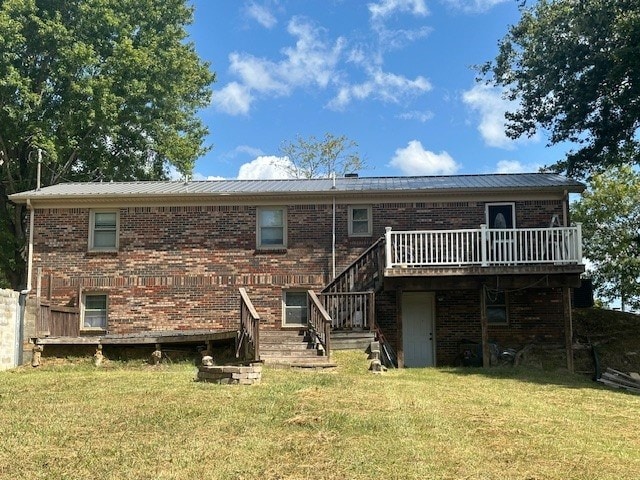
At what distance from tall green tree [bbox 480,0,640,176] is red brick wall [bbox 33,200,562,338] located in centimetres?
A: 492

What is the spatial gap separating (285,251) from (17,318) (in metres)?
6.72

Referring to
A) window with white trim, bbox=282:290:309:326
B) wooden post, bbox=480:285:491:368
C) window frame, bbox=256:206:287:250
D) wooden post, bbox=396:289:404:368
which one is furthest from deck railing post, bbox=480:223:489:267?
window frame, bbox=256:206:287:250

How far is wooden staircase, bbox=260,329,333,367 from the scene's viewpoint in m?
12.8

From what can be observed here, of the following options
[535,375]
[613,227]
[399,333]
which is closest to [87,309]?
[399,333]

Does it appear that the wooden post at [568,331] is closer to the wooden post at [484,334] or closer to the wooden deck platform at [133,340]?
the wooden post at [484,334]

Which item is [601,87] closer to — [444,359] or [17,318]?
[444,359]

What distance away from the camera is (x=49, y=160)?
24109 millimetres

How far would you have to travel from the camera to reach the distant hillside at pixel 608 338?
628 inches

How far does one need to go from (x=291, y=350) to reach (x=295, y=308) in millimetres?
3470

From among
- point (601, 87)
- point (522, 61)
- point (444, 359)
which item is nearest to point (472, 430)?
point (444, 359)

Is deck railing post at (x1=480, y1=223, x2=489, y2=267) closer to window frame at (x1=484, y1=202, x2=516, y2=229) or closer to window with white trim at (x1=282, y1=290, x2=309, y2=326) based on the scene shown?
window frame at (x1=484, y1=202, x2=516, y2=229)

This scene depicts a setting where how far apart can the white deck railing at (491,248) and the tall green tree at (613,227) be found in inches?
640

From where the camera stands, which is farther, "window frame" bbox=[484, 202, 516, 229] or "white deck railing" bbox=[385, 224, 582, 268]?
"window frame" bbox=[484, 202, 516, 229]

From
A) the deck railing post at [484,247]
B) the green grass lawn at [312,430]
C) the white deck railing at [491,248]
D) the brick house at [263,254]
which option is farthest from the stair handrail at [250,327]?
the deck railing post at [484,247]
